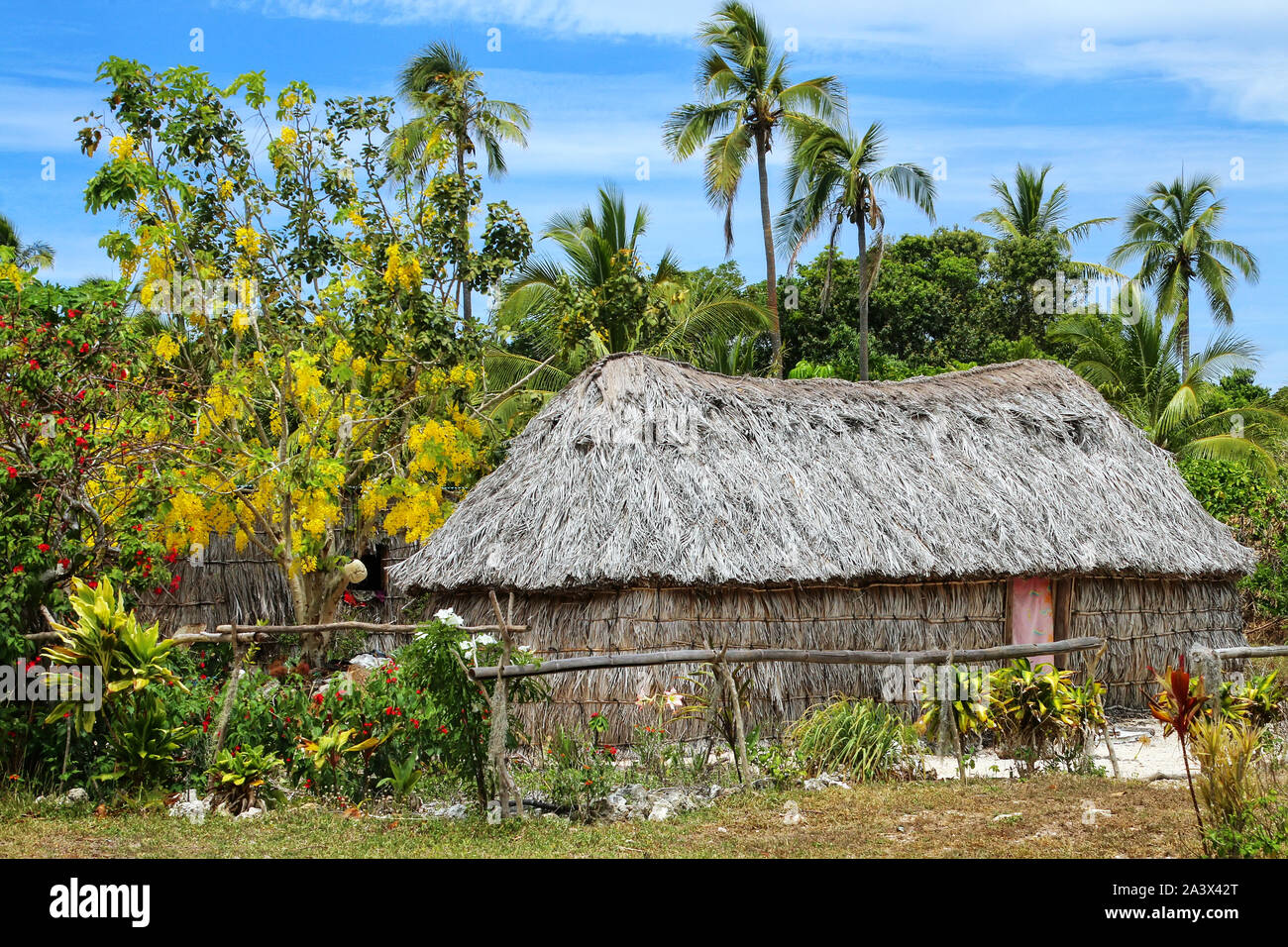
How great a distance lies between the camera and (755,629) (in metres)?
11.7

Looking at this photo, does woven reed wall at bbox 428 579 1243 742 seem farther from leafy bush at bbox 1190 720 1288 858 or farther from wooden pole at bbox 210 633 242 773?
leafy bush at bbox 1190 720 1288 858

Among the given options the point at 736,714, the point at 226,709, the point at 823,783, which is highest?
the point at 226,709

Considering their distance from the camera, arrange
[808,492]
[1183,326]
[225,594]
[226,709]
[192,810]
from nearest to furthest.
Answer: [192,810]
[226,709]
[808,492]
[225,594]
[1183,326]

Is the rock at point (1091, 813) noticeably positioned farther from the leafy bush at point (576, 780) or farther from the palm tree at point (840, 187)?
the palm tree at point (840, 187)

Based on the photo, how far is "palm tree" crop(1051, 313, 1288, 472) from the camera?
72.9 feet

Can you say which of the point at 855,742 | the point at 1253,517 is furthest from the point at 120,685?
the point at 1253,517

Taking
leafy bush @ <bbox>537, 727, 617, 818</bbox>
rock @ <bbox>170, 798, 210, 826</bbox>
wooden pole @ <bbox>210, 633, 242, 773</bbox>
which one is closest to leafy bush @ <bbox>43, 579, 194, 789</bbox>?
wooden pole @ <bbox>210, 633, 242, 773</bbox>

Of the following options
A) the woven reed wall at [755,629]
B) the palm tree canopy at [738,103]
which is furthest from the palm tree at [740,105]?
the woven reed wall at [755,629]

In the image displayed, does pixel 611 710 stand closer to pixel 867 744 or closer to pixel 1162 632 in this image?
pixel 867 744

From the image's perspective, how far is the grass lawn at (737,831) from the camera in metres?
6.70

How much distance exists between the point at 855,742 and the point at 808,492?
4196 mm

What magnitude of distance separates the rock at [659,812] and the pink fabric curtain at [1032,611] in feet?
21.6

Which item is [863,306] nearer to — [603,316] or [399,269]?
[603,316]

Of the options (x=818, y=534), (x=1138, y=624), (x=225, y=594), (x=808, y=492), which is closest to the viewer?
(x=818, y=534)
